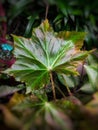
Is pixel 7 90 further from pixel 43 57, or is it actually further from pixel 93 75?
pixel 93 75

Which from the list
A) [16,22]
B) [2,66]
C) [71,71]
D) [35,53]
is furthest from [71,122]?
[16,22]

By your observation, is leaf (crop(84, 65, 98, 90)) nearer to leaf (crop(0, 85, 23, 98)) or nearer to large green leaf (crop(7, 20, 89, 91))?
large green leaf (crop(7, 20, 89, 91))

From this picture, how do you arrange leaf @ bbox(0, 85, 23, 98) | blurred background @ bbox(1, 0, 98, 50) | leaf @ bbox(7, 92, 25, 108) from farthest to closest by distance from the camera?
1. blurred background @ bbox(1, 0, 98, 50)
2. leaf @ bbox(0, 85, 23, 98)
3. leaf @ bbox(7, 92, 25, 108)

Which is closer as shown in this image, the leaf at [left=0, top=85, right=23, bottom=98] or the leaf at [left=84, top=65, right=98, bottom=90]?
the leaf at [left=84, top=65, right=98, bottom=90]

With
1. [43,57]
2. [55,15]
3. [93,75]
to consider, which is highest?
[55,15]

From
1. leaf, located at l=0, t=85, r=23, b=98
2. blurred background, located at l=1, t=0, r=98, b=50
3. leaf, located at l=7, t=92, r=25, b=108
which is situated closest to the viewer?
leaf, located at l=7, t=92, r=25, b=108

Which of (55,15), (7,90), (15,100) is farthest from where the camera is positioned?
(55,15)

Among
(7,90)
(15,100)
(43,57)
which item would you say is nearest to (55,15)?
(43,57)

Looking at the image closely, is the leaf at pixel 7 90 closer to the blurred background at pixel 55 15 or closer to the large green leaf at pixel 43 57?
the large green leaf at pixel 43 57

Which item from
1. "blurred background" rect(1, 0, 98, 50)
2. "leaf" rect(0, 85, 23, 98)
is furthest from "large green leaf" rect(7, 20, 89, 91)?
"blurred background" rect(1, 0, 98, 50)

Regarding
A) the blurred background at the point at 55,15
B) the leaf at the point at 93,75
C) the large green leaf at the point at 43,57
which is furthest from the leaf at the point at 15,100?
the blurred background at the point at 55,15
